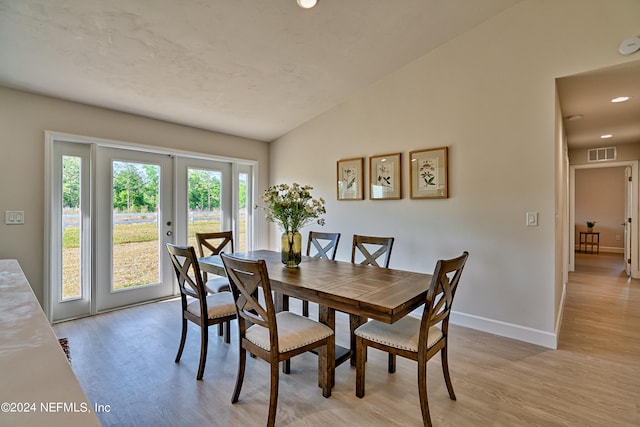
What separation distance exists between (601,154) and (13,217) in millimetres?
8266

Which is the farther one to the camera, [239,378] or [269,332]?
[239,378]

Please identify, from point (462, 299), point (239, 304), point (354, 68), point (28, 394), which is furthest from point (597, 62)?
point (28, 394)

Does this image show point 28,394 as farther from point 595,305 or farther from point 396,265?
point 595,305

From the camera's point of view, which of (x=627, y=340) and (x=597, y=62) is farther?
(x=627, y=340)

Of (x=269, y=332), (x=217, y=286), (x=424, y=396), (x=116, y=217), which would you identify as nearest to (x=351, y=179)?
(x=217, y=286)

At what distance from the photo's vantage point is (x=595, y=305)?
369 centimetres

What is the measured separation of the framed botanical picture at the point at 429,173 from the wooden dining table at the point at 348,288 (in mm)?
1300

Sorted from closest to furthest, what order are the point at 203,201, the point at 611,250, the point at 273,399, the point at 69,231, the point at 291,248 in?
the point at 273,399
the point at 291,248
the point at 69,231
the point at 203,201
the point at 611,250

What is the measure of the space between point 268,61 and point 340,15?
0.81 m

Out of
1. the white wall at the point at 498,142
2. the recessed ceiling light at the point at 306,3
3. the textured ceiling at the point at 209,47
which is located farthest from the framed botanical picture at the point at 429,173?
the recessed ceiling light at the point at 306,3

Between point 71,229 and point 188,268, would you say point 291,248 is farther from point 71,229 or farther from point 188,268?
point 71,229

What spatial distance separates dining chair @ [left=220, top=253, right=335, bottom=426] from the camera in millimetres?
1680

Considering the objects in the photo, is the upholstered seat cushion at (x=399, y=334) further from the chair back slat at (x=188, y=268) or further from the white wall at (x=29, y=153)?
the white wall at (x=29, y=153)

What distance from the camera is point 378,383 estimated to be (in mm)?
2117
